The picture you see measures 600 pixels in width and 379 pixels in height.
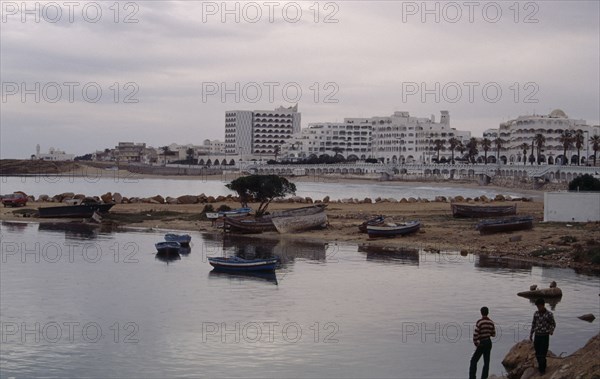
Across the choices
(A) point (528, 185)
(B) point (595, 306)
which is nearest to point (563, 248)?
(B) point (595, 306)

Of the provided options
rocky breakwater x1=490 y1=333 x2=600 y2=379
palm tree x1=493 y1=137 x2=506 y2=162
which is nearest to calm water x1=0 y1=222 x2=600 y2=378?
rocky breakwater x1=490 y1=333 x2=600 y2=379

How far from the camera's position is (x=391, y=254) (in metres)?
46.8

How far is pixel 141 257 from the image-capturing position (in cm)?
4612

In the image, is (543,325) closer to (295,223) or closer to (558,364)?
(558,364)

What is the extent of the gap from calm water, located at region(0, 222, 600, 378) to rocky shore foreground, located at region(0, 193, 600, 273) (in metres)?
2.42

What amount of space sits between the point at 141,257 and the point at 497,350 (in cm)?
2684

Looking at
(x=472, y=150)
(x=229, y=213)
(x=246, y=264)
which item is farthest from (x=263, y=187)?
(x=472, y=150)

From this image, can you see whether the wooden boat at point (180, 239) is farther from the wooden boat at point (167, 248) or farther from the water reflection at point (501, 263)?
the water reflection at point (501, 263)

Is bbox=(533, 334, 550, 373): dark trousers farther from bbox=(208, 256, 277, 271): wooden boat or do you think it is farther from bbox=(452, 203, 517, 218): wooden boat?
bbox=(452, 203, 517, 218): wooden boat

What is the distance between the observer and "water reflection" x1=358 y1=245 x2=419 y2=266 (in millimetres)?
44097

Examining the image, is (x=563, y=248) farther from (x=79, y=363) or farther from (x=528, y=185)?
(x=528, y=185)

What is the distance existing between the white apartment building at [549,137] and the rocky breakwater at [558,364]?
503 feet

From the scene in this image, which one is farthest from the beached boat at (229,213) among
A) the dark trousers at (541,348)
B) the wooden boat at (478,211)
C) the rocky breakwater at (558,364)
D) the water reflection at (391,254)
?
the dark trousers at (541,348)

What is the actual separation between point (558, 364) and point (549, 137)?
167861 mm
